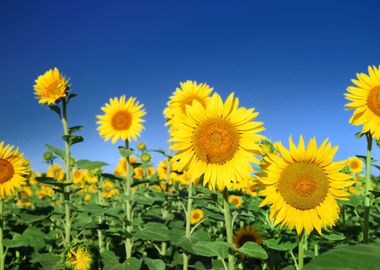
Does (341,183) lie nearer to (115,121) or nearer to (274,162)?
(274,162)

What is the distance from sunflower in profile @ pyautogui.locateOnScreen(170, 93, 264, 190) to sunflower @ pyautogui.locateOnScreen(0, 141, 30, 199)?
2662 mm

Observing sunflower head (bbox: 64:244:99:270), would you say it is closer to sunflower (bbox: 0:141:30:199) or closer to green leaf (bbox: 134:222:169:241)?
green leaf (bbox: 134:222:169:241)

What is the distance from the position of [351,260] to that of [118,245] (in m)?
5.48

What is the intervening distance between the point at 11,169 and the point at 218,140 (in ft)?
9.93

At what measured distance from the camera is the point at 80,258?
2.71m

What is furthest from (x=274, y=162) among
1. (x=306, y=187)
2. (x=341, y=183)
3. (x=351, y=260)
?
(x=351, y=260)

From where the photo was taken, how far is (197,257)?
5352mm

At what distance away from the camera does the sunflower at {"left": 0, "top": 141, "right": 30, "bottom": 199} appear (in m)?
4.58

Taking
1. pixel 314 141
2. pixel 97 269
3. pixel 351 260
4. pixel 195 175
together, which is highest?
pixel 314 141

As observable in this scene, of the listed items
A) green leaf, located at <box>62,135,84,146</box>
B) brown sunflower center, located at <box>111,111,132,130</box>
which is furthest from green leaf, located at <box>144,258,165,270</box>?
brown sunflower center, located at <box>111,111,132,130</box>

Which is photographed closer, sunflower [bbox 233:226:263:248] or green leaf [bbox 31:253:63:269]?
green leaf [bbox 31:253:63:269]

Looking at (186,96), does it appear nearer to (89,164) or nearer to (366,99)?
(89,164)

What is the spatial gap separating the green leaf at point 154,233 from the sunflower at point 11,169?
1.70 m

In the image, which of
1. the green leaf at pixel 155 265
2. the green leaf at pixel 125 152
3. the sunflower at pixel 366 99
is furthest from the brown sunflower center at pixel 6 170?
the sunflower at pixel 366 99
